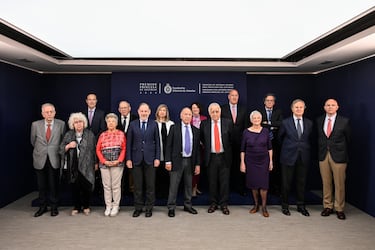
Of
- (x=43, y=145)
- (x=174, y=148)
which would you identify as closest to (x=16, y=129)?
(x=43, y=145)

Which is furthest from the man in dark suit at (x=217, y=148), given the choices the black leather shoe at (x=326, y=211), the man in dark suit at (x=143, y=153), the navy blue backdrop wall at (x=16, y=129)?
the navy blue backdrop wall at (x=16, y=129)

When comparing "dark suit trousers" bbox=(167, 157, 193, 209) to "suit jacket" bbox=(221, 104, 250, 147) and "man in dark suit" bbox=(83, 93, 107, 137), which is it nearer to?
"suit jacket" bbox=(221, 104, 250, 147)

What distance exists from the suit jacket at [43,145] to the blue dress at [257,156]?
3.19m

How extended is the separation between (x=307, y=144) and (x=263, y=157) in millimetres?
810

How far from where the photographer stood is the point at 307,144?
196 inches

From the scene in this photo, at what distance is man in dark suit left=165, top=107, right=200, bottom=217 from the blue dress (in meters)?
0.86

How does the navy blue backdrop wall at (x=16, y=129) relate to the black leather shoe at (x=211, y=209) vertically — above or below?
above

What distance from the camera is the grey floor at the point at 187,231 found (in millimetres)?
3857

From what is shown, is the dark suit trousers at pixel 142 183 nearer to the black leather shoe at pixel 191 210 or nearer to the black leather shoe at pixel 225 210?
the black leather shoe at pixel 191 210

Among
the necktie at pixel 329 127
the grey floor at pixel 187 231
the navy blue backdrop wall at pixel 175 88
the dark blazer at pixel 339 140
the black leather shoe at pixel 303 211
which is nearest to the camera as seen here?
the grey floor at pixel 187 231

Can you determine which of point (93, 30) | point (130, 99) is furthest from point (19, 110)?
point (93, 30)

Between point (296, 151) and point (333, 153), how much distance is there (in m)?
0.58

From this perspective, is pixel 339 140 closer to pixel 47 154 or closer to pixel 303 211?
pixel 303 211

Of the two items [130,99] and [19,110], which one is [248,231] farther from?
[19,110]
